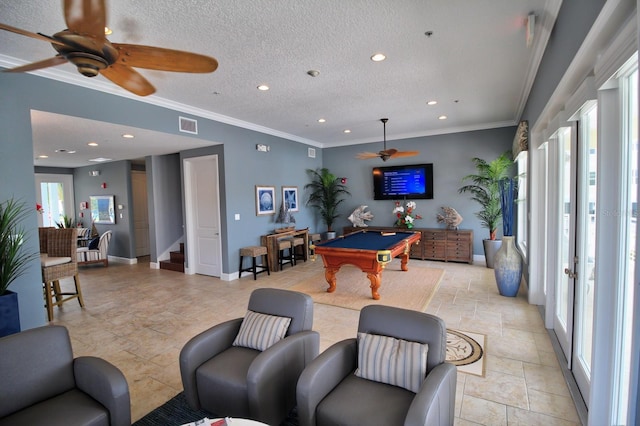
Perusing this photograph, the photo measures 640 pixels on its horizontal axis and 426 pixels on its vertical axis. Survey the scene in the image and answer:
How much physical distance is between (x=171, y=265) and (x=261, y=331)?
17.8 feet

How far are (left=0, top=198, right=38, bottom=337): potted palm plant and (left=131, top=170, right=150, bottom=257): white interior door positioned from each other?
573cm

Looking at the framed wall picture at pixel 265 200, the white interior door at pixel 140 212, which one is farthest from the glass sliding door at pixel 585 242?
the white interior door at pixel 140 212

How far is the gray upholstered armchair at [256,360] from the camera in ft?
6.21

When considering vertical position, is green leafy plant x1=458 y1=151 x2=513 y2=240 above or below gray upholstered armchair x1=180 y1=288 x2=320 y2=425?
above

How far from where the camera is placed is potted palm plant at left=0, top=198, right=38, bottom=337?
264 centimetres

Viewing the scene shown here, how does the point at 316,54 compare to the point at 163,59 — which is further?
the point at 316,54

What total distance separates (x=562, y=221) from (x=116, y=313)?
5.54 meters

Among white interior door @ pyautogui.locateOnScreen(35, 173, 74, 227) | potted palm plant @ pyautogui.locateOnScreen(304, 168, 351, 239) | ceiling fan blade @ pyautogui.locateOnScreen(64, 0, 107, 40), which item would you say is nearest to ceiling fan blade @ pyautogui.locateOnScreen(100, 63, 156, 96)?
ceiling fan blade @ pyautogui.locateOnScreen(64, 0, 107, 40)

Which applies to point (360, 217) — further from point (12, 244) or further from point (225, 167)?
point (12, 244)

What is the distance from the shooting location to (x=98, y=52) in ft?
5.75

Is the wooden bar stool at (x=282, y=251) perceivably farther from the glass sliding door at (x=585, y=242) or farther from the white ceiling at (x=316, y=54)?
the glass sliding door at (x=585, y=242)

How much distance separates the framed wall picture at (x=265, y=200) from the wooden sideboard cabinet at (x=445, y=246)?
3.34 meters

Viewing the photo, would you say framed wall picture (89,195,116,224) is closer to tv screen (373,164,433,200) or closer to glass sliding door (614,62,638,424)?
tv screen (373,164,433,200)

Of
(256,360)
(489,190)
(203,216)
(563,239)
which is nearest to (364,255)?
(563,239)
